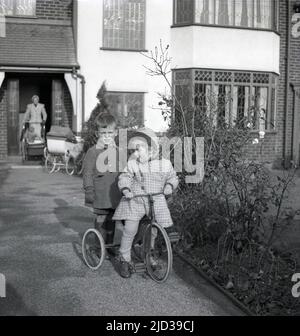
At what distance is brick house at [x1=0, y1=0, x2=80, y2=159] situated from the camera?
50.9 ft

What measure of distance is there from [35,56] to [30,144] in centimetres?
242

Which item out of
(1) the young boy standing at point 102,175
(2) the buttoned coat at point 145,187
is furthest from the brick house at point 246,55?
(2) the buttoned coat at point 145,187

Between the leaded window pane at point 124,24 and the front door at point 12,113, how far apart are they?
2.87 metres

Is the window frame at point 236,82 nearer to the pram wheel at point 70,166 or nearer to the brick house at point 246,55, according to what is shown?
the brick house at point 246,55

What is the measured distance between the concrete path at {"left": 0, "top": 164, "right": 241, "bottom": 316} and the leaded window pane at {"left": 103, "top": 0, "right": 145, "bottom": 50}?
871cm

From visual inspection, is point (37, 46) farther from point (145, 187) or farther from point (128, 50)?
point (145, 187)

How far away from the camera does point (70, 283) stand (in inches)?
208

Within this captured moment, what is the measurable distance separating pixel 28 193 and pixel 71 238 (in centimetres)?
397

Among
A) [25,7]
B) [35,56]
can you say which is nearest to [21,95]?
[35,56]

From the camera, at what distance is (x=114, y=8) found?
16094 millimetres

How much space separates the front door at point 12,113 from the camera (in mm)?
16438

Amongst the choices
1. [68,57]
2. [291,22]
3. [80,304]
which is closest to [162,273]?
[80,304]

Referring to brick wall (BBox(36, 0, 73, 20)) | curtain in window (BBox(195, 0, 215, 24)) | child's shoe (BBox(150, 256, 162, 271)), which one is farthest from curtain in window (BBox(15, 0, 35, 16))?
child's shoe (BBox(150, 256, 162, 271))

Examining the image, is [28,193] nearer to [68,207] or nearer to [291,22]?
[68,207]
